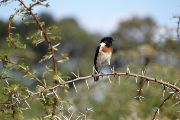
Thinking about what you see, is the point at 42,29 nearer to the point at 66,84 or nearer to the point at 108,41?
the point at 66,84

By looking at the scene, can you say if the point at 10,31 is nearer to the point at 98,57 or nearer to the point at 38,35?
the point at 38,35

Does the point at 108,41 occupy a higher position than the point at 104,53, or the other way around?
the point at 108,41

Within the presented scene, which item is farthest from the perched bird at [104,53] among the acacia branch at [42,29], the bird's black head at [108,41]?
the acacia branch at [42,29]

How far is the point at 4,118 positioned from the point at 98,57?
12.4ft

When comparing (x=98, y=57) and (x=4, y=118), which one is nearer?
(x=4, y=118)

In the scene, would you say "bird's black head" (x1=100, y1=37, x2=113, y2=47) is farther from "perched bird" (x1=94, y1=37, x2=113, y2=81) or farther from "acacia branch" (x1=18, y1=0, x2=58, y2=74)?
"acacia branch" (x1=18, y1=0, x2=58, y2=74)

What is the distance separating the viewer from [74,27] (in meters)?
68.9

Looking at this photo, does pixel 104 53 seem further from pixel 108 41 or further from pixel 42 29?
pixel 42 29

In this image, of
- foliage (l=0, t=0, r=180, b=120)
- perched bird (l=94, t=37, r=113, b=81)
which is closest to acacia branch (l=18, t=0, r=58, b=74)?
foliage (l=0, t=0, r=180, b=120)

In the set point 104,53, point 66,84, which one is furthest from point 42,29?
point 104,53

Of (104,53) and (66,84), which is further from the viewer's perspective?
(104,53)

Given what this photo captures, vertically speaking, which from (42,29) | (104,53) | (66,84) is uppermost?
(42,29)

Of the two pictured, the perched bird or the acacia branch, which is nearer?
the acacia branch

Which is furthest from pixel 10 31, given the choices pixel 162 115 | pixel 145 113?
pixel 145 113
